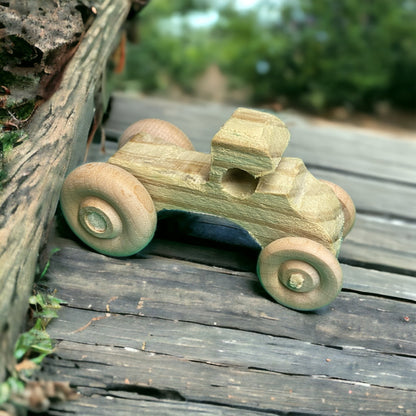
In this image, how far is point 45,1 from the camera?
91.7 inches

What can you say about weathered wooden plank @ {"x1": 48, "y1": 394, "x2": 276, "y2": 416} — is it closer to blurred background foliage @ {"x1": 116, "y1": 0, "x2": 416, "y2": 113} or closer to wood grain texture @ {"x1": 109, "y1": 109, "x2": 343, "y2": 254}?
wood grain texture @ {"x1": 109, "y1": 109, "x2": 343, "y2": 254}

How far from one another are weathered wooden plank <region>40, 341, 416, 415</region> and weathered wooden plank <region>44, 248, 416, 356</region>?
0.63ft

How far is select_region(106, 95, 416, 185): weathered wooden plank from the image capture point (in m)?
3.53

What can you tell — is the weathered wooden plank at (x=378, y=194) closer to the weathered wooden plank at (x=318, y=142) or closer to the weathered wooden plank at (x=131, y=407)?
the weathered wooden plank at (x=318, y=142)

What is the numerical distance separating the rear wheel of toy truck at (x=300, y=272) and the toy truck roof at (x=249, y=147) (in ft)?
0.92

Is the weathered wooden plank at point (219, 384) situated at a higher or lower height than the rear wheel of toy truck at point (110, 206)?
lower

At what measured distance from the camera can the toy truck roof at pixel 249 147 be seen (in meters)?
1.82

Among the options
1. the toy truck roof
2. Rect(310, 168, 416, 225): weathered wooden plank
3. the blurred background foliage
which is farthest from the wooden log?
the blurred background foliage

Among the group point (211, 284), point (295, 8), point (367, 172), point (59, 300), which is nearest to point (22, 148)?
point (59, 300)

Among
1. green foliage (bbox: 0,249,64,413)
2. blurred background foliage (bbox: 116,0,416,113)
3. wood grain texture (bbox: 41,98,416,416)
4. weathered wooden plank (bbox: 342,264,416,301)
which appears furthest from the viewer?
blurred background foliage (bbox: 116,0,416,113)

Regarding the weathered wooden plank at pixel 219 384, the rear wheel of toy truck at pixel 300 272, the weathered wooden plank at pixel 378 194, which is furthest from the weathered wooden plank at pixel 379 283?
the weathered wooden plank at pixel 378 194

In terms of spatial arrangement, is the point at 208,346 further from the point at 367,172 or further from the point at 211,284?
the point at 367,172

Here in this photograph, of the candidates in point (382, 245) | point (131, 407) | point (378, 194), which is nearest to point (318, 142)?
point (378, 194)

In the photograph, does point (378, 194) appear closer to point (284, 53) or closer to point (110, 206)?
point (110, 206)
